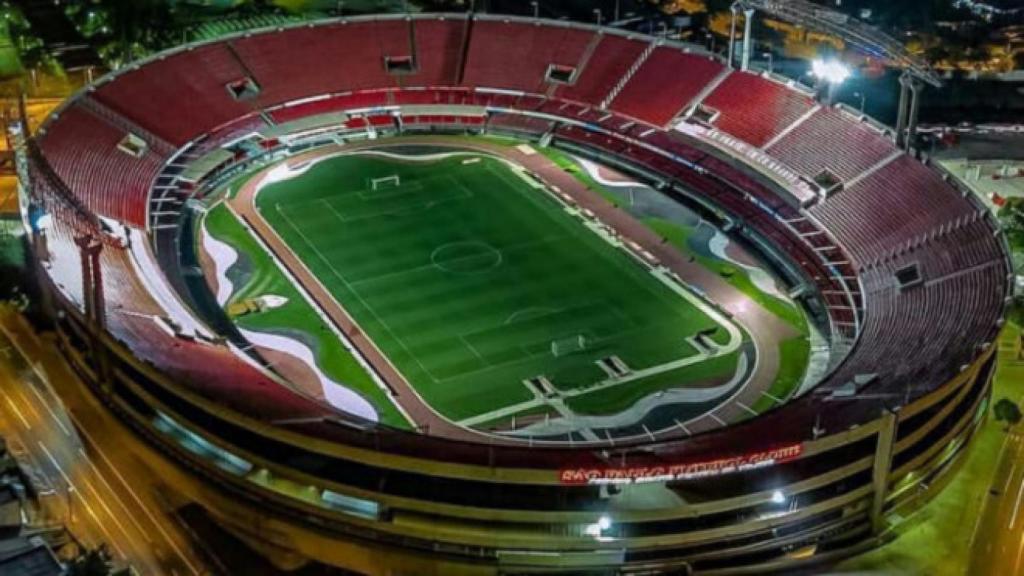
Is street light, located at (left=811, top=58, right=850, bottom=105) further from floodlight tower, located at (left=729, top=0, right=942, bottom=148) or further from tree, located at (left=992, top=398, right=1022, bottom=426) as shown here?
tree, located at (left=992, top=398, right=1022, bottom=426)

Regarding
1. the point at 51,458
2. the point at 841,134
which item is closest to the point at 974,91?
the point at 841,134

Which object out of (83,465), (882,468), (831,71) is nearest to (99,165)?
(83,465)

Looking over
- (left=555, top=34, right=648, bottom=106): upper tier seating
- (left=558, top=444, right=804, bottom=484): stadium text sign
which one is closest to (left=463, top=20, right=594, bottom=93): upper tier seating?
(left=555, top=34, right=648, bottom=106): upper tier seating

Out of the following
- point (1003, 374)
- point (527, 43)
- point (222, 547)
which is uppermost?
point (527, 43)

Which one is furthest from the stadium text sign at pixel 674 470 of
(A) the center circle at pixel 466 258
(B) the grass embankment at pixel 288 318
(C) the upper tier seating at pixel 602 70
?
(C) the upper tier seating at pixel 602 70

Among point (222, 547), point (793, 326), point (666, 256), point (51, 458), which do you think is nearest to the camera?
point (222, 547)

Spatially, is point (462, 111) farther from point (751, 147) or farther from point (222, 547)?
point (222, 547)

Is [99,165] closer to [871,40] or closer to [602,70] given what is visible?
[602,70]
